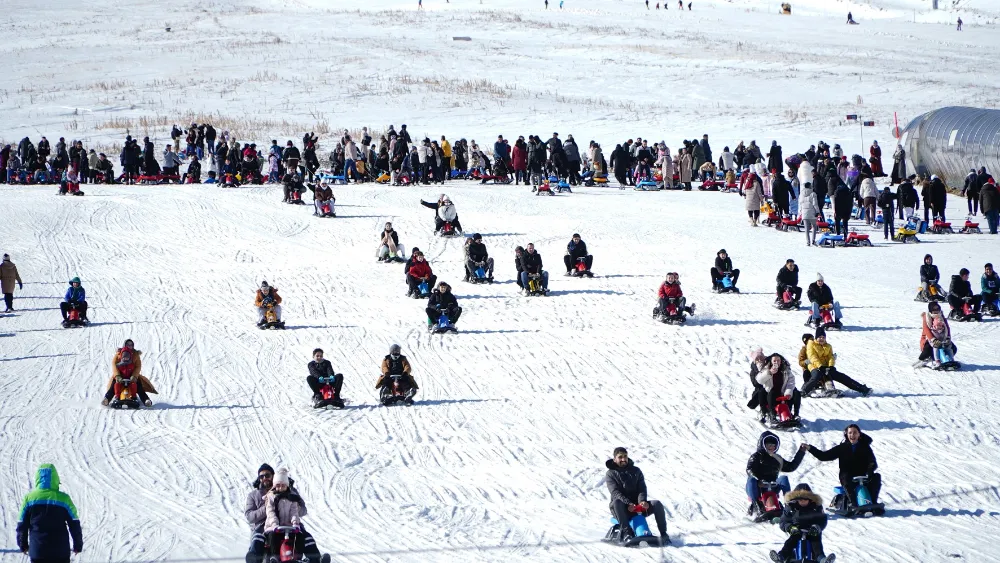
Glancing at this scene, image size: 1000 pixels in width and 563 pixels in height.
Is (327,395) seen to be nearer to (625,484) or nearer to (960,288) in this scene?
(625,484)

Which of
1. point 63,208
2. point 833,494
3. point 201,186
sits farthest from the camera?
point 201,186

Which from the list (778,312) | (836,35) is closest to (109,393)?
(778,312)

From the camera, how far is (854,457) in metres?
10.9

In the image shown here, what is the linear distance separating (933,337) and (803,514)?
711cm

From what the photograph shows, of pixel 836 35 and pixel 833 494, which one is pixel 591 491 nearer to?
pixel 833 494

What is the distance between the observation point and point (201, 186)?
32.5 metres

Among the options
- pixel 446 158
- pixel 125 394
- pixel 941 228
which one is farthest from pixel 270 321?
pixel 941 228

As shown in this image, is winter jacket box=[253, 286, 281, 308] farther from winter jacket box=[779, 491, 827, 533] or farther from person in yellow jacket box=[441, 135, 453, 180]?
person in yellow jacket box=[441, 135, 453, 180]

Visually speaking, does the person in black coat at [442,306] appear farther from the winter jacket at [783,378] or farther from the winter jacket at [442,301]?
the winter jacket at [783,378]

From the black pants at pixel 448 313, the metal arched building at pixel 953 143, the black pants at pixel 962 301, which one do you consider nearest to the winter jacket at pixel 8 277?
the black pants at pixel 448 313

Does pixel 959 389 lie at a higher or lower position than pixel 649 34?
lower

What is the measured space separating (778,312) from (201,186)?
61.0ft

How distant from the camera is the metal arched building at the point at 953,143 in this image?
3062cm

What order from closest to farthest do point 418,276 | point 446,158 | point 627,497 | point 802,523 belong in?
point 802,523
point 627,497
point 418,276
point 446,158
